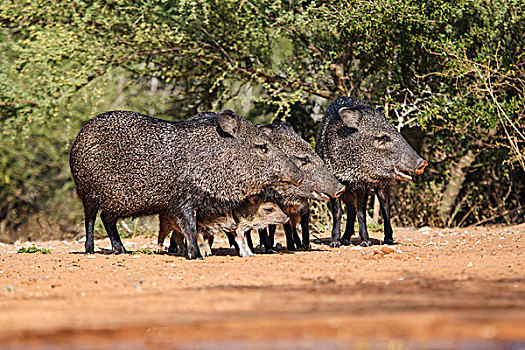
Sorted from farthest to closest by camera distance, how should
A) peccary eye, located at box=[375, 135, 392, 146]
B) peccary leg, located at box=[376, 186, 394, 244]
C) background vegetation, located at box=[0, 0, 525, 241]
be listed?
1. background vegetation, located at box=[0, 0, 525, 241]
2. peccary leg, located at box=[376, 186, 394, 244]
3. peccary eye, located at box=[375, 135, 392, 146]

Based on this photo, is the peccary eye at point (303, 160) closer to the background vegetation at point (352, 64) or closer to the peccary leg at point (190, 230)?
the peccary leg at point (190, 230)

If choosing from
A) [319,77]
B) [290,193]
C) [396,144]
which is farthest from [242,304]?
[319,77]

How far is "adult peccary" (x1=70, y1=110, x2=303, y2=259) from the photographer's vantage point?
7.77 metres

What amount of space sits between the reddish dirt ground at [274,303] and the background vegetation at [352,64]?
485cm

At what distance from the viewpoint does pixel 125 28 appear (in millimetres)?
12883

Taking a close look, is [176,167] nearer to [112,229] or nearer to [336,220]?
[112,229]

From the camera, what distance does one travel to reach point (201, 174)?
7.78 meters

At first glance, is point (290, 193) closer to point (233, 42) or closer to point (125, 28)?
point (233, 42)

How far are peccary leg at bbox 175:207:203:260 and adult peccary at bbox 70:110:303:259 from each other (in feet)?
0.04

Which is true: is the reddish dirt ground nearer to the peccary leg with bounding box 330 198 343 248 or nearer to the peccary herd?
the peccary herd

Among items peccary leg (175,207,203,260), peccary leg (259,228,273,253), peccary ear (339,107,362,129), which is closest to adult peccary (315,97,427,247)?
peccary ear (339,107,362,129)

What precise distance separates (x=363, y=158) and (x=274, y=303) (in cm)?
521

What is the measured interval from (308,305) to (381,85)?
380 inches

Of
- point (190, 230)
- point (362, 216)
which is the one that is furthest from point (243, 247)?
point (362, 216)
